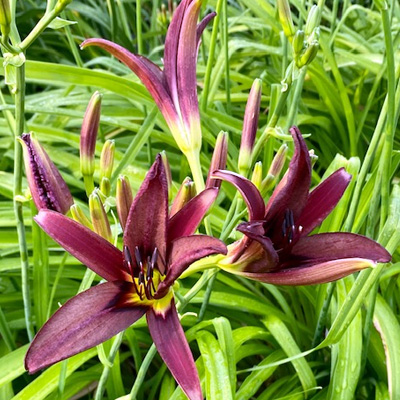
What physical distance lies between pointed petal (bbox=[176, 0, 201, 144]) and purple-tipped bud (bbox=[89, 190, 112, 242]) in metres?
0.16

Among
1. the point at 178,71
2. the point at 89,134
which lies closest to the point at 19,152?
the point at 89,134

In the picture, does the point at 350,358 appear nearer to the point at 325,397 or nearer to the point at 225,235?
the point at 325,397

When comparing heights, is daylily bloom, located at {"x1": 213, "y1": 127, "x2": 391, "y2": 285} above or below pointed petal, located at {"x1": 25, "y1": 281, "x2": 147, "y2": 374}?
above

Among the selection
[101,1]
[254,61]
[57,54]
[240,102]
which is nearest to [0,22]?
[240,102]

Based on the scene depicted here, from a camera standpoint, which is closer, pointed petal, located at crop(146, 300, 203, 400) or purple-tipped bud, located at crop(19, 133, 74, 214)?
pointed petal, located at crop(146, 300, 203, 400)

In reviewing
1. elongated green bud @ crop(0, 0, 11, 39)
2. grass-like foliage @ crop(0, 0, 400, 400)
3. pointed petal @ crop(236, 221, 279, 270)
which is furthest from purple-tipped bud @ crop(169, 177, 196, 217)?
elongated green bud @ crop(0, 0, 11, 39)

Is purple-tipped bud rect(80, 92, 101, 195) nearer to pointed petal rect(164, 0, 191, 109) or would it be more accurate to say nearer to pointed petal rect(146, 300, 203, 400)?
pointed petal rect(164, 0, 191, 109)

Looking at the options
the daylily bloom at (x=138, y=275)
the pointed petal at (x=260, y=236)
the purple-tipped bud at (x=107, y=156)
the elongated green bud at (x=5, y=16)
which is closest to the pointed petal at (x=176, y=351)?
the daylily bloom at (x=138, y=275)

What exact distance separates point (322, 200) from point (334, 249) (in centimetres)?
6

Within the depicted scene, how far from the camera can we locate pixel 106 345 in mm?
987

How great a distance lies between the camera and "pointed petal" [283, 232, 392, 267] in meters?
0.58

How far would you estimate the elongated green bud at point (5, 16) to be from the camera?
23.5 inches

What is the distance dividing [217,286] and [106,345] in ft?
1.16

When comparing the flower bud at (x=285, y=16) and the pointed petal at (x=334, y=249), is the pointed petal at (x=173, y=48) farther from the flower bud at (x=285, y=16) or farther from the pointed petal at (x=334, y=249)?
the pointed petal at (x=334, y=249)
